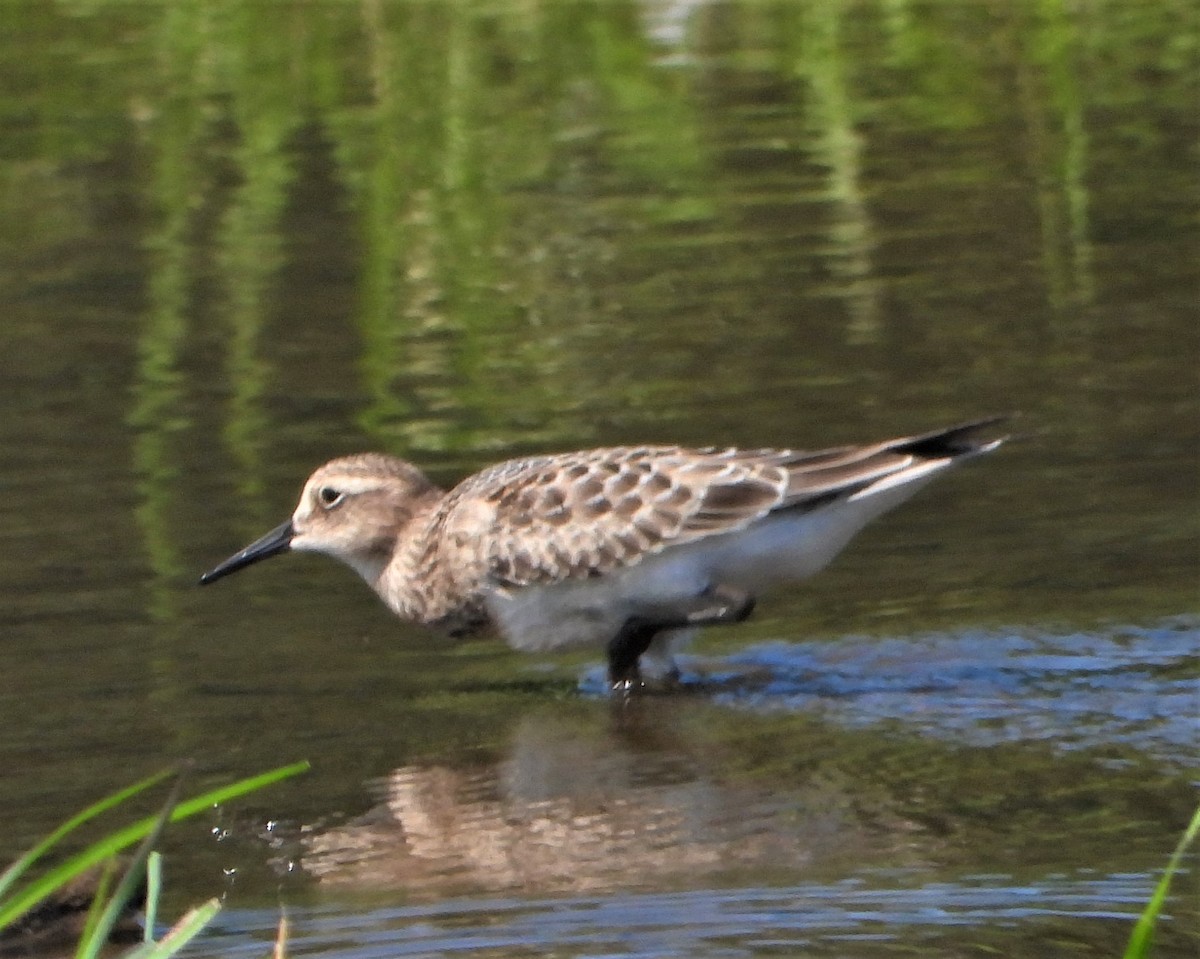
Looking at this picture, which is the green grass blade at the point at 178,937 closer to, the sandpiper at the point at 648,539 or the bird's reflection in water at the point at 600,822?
the bird's reflection in water at the point at 600,822

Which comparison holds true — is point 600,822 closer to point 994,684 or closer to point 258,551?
point 994,684

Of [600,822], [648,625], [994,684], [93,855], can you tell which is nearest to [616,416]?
[648,625]

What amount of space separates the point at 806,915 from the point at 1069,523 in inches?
138

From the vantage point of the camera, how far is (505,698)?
761 cm

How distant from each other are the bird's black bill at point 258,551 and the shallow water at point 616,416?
21 centimetres

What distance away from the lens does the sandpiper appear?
297 inches

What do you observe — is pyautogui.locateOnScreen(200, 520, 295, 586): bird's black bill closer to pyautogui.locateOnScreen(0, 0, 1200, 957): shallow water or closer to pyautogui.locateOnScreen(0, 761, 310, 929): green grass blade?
pyautogui.locateOnScreen(0, 0, 1200, 957): shallow water

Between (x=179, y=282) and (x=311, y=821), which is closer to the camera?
(x=311, y=821)

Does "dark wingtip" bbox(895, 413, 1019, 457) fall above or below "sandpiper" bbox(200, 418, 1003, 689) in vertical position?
above

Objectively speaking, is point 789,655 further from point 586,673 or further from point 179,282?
point 179,282

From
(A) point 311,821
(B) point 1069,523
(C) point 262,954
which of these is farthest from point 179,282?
(C) point 262,954

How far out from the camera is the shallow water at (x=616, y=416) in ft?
19.5

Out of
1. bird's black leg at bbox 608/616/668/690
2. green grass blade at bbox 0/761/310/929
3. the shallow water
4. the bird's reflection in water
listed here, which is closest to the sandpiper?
bird's black leg at bbox 608/616/668/690

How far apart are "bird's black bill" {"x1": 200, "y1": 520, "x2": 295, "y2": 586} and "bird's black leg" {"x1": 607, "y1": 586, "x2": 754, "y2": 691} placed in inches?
49.2
